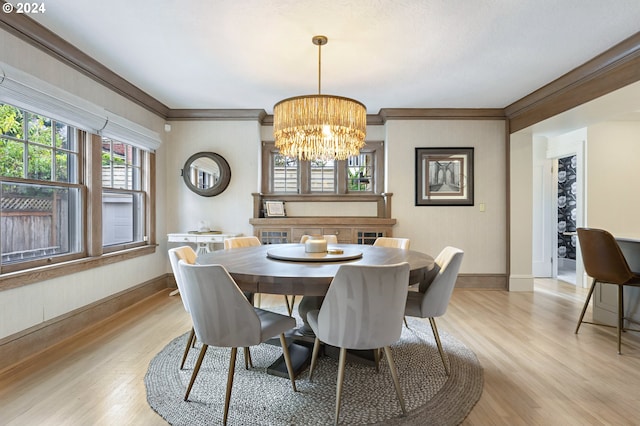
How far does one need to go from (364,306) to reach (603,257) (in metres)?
2.33

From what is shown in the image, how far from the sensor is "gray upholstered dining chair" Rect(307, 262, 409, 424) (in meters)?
1.60

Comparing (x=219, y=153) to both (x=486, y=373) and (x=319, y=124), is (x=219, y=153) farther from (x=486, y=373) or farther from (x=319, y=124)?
(x=486, y=373)

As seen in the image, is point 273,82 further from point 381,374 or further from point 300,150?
point 381,374

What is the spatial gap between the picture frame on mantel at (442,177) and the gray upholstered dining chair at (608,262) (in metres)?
1.79

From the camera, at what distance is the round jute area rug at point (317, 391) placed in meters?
1.75

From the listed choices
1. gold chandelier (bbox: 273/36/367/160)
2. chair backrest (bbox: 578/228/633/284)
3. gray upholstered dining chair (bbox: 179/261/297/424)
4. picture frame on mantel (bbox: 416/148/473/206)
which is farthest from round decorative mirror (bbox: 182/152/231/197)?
chair backrest (bbox: 578/228/633/284)

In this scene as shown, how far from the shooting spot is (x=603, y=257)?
2699mm

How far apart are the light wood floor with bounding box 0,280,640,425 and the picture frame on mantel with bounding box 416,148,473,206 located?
1.59m

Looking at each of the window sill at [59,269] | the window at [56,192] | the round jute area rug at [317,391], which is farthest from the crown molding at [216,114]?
the round jute area rug at [317,391]

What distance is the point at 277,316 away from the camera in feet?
6.69

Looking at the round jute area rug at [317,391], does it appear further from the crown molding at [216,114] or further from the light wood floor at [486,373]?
the crown molding at [216,114]

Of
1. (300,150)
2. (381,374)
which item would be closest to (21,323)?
(300,150)

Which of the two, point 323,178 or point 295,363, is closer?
point 295,363

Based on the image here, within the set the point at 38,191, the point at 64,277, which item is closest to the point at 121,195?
Result: the point at 38,191
